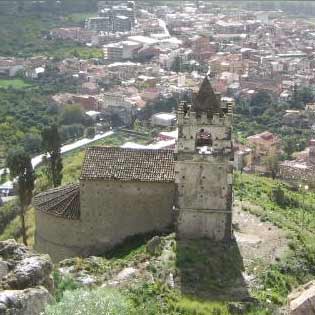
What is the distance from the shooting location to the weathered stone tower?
1004 inches

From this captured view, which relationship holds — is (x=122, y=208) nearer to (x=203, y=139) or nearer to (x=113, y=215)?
(x=113, y=215)

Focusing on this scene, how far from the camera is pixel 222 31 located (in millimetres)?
161625

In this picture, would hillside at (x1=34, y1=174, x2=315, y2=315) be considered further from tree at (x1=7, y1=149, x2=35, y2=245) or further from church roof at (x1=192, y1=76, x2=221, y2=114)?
tree at (x1=7, y1=149, x2=35, y2=245)

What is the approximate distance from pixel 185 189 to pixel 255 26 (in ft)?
481

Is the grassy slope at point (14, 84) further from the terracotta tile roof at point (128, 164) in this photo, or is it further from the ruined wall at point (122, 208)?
the ruined wall at point (122, 208)

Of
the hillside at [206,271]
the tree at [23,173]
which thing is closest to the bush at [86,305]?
the hillside at [206,271]

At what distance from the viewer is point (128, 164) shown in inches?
1091

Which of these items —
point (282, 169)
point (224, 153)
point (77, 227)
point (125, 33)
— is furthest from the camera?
point (125, 33)

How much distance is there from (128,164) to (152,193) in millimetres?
1497

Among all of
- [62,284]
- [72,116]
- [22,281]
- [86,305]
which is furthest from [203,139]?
[72,116]

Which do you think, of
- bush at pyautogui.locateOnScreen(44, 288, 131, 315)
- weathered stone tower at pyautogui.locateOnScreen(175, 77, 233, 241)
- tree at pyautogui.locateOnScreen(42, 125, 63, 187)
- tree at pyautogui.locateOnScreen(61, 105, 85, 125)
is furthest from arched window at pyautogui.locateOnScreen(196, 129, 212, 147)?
tree at pyautogui.locateOnScreen(61, 105, 85, 125)

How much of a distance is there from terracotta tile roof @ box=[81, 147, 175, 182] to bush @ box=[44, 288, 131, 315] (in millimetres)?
11243

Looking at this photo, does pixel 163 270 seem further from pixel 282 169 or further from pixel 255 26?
pixel 255 26

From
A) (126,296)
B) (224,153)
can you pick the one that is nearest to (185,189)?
(224,153)
